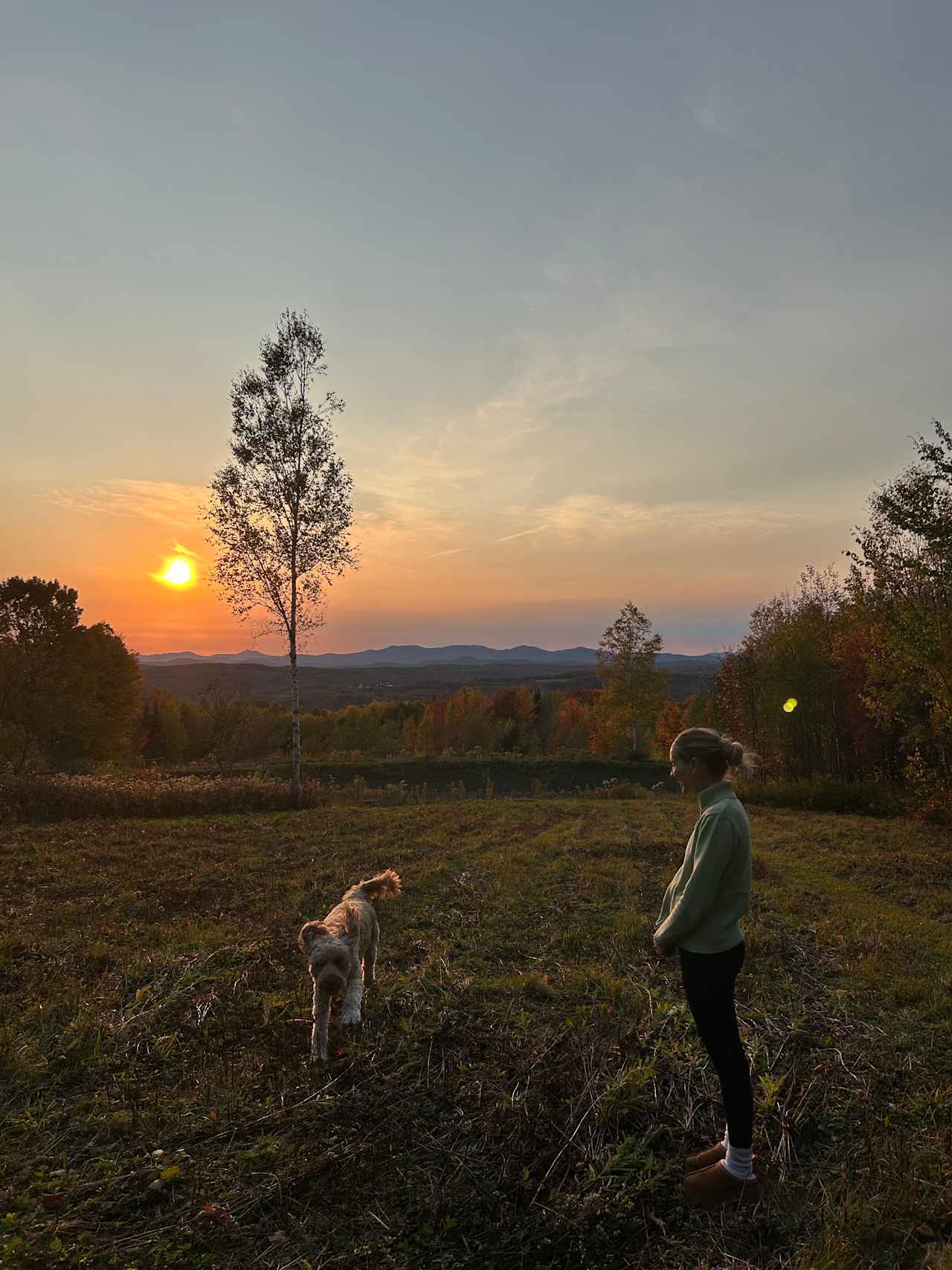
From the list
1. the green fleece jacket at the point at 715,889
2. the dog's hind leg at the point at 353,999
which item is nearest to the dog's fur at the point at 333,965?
the dog's hind leg at the point at 353,999

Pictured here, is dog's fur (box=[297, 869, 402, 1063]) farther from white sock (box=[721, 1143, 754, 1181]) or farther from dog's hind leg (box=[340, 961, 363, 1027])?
white sock (box=[721, 1143, 754, 1181])

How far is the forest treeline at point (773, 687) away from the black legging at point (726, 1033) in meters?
15.4

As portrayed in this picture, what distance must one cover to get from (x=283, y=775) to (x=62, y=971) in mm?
30783

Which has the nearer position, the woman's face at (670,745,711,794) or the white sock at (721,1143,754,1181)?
the white sock at (721,1143,754,1181)

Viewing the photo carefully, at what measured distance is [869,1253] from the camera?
3254 millimetres

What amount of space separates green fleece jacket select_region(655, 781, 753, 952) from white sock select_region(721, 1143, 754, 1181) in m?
1.13

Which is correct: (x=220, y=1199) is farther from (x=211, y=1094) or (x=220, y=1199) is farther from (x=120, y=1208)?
(x=211, y=1094)

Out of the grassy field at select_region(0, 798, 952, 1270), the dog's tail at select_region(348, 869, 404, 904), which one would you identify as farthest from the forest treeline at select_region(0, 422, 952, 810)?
the dog's tail at select_region(348, 869, 404, 904)

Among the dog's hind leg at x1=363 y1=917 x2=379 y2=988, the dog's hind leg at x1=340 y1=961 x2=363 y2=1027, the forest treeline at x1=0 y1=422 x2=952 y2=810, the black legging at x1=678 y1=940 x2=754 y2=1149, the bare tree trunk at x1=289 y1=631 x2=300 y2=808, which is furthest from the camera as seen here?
the bare tree trunk at x1=289 y1=631 x2=300 y2=808

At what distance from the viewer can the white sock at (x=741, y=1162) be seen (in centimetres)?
365

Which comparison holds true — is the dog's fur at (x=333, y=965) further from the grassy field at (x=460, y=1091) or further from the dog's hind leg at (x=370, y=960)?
the dog's hind leg at (x=370, y=960)

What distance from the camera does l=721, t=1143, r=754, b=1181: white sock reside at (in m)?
3.65

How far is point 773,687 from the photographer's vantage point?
28.4 metres

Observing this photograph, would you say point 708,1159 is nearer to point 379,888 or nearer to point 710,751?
point 710,751
